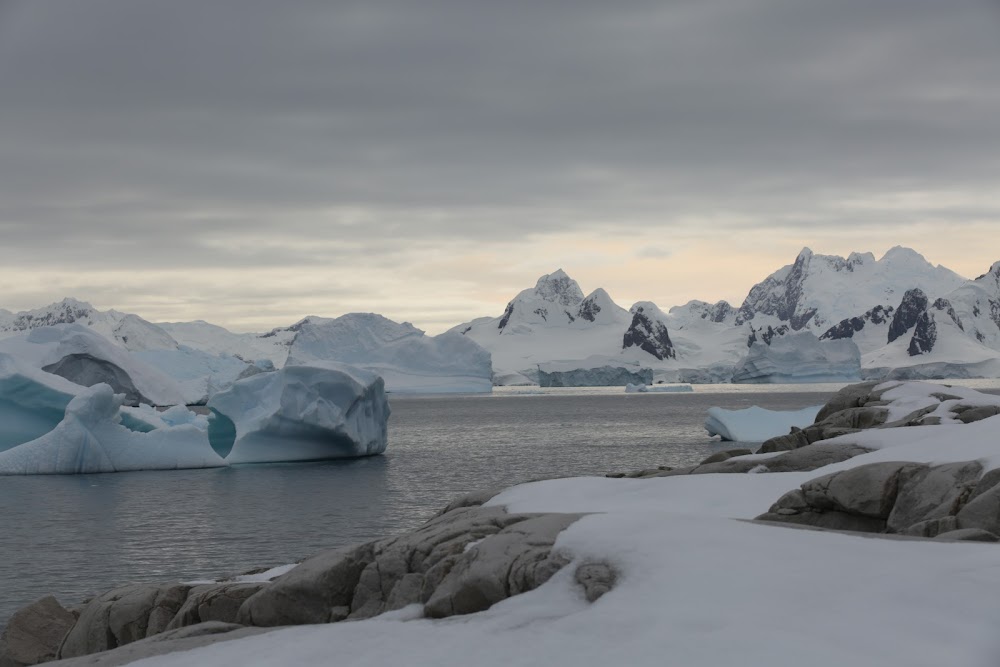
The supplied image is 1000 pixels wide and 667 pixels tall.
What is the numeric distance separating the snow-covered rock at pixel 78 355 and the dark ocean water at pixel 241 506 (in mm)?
23478

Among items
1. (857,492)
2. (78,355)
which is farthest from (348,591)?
(78,355)

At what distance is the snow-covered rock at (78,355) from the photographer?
64.0 metres

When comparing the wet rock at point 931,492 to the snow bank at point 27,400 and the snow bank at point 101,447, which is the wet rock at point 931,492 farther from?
the snow bank at point 27,400

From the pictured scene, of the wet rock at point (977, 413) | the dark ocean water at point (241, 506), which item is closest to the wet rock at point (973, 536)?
the wet rock at point (977, 413)

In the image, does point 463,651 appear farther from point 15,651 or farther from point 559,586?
point 15,651

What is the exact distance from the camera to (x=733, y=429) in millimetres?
56656

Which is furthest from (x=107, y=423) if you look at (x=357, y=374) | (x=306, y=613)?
(x=306, y=613)

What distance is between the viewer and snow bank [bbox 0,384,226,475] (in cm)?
4041

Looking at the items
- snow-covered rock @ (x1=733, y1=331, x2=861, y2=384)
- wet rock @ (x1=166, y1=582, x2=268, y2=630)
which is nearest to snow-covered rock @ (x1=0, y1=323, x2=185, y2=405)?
wet rock @ (x1=166, y1=582, x2=268, y2=630)

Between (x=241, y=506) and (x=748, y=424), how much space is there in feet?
111

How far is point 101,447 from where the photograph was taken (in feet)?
142

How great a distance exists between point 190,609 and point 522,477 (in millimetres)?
29214

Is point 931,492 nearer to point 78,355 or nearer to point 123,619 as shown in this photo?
point 123,619

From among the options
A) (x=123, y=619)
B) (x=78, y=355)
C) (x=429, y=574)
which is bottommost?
(x=123, y=619)
